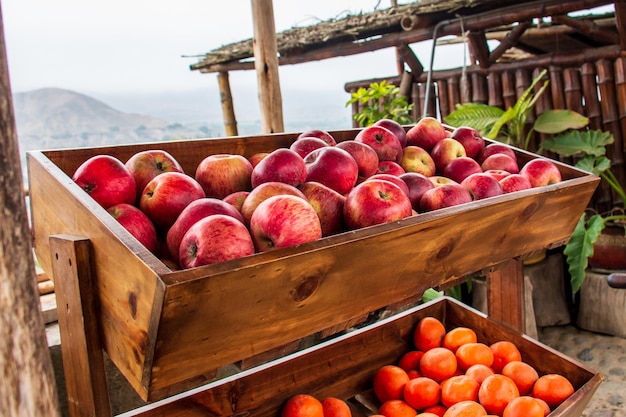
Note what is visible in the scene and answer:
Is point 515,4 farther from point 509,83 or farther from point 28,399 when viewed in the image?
point 28,399

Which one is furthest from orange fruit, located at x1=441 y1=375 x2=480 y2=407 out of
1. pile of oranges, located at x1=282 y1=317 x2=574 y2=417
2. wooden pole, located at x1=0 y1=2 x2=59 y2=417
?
wooden pole, located at x1=0 y1=2 x2=59 y2=417

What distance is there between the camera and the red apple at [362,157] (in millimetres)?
1460

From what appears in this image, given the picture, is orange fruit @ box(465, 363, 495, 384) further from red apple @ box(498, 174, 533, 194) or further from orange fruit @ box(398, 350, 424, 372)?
red apple @ box(498, 174, 533, 194)

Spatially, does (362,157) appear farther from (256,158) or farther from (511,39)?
(511,39)

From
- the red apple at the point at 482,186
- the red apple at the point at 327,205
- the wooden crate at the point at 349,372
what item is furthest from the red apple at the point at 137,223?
the red apple at the point at 482,186

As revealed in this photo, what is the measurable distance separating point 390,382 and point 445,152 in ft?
2.51

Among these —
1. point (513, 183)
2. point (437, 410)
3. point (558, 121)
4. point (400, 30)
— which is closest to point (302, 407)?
point (437, 410)

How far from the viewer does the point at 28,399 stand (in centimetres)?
67

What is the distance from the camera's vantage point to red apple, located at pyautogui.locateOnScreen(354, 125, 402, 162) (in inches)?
63.6

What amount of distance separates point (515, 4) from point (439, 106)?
1.17 m

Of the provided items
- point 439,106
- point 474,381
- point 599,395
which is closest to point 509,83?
point 439,106

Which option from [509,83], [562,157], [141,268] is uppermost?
[509,83]

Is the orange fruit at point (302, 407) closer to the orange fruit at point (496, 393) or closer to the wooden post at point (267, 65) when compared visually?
the orange fruit at point (496, 393)

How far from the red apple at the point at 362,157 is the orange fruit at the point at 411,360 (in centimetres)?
67
